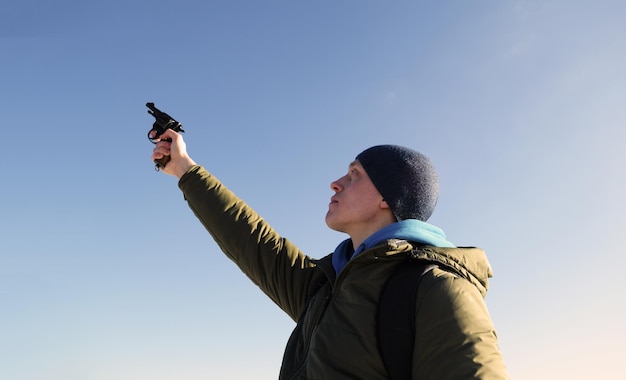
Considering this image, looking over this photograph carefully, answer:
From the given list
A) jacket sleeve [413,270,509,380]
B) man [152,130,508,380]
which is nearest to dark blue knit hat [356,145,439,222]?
man [152,130,508,380]

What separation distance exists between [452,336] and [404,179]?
1.96 meters

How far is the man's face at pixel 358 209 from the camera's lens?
5.18 metres

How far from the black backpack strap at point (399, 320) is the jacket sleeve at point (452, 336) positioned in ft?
0.19

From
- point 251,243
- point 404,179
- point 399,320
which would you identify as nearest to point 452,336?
point 399,320

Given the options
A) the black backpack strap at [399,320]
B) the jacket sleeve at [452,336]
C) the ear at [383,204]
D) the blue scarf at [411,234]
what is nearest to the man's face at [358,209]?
the ear at [383,204]

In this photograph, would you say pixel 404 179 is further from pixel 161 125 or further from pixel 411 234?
pixel 161 125

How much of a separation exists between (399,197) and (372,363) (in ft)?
5.98

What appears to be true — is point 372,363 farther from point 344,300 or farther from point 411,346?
point 344,300

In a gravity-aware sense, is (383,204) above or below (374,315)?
above

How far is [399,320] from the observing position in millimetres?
3768

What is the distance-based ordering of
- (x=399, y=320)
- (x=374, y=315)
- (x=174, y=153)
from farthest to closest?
A: (x=174, y=153), (x=374, y=315), (x=399, y=320)

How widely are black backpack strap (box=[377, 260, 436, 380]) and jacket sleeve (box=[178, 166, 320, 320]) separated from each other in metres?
1.71

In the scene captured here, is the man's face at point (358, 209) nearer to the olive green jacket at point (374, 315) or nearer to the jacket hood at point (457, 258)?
the olive green jacket at point (374, 315)

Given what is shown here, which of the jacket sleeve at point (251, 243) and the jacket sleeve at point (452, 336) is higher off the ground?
the jacket sleeve at point (251, 243)
